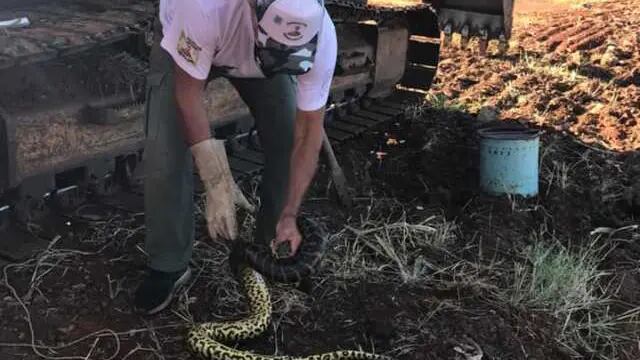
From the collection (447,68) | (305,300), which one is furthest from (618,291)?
(447,68)

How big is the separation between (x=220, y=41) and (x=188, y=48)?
0.15 meters

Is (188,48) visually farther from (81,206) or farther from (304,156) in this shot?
(81,206)

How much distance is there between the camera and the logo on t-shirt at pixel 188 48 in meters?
3.30

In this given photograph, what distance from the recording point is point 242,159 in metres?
5.93

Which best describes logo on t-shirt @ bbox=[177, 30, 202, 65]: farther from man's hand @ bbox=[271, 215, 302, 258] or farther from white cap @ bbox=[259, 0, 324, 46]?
man's hand @ bbox=[271, 215, 302, 258]

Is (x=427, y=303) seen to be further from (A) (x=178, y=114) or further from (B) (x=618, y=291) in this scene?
(A) (x=178, y=114)

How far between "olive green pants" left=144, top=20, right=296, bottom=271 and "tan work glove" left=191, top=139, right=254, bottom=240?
0.30 meters

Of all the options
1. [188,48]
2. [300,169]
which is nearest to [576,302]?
[300,169]

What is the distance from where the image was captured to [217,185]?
11.5 feet

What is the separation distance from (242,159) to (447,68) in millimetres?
4122

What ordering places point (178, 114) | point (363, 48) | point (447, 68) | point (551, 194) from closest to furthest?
1. point (178, 114)
2. point (551, 194)
3. point (363, 48)
4. point (447, 68)

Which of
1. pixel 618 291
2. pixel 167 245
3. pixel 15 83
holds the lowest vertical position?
pixel 618 291

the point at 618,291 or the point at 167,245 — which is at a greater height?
the point at 167,245

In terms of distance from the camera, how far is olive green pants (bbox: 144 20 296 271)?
12.3 feet
